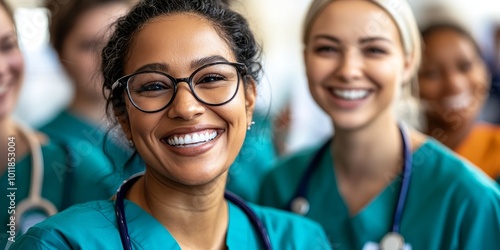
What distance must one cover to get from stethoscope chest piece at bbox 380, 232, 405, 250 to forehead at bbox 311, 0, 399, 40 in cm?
50

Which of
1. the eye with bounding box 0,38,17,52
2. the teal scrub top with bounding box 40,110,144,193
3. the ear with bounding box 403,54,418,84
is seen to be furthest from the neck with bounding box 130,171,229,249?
the ear with bounding box 403,54,418,84

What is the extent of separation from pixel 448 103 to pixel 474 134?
14cm

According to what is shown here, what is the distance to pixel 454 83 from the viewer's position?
7.94 ft

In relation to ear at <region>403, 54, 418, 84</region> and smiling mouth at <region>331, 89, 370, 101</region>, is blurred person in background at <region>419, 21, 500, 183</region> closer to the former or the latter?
ear at <region>403, 54, 418, 84</region>

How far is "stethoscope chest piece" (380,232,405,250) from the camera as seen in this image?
5.62 feet

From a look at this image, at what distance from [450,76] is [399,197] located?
81 centimetres

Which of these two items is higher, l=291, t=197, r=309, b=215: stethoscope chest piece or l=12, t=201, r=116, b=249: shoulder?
l=12, t=201, r=116, b=249: shoulder

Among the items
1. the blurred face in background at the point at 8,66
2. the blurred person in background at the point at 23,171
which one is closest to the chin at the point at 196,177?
the blurred person in background at the point at 23,171

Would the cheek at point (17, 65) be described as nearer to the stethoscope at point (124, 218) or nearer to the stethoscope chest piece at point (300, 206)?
the stethoscope at point (124, 218)

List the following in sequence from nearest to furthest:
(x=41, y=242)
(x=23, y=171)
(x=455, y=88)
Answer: (x=41, y=242) → (x=23, y=171) → (x=455, y=88)

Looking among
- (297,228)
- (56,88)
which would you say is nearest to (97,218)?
(297,228)

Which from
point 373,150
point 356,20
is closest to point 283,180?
point 373,150

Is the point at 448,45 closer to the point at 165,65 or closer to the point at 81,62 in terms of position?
the point at 81,62

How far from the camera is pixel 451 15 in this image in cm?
260
